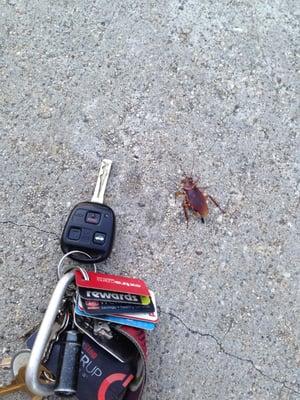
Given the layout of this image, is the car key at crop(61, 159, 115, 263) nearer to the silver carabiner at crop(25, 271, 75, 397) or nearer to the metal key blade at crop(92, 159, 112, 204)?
the metal key blade at crop(92, 159, 112, 204)

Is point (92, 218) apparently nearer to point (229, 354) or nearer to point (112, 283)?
point (112, 283)

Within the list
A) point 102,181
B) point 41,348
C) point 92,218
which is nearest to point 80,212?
point 92,218

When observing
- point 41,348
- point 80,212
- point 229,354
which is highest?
point 80,212

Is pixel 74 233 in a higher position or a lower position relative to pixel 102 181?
lower

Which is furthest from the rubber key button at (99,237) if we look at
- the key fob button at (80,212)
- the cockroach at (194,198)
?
the cockroach at (194,198)

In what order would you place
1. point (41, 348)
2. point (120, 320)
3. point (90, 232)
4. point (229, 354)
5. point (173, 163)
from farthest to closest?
point (173, 163), point (229, 354), point (90, 232), point (120, 320), point (41, 348)

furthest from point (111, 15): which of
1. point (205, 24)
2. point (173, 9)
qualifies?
point (205, 24)

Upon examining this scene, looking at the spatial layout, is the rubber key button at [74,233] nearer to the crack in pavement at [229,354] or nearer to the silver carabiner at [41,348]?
the silver carabiner at [41,348]
